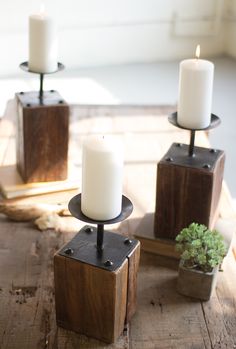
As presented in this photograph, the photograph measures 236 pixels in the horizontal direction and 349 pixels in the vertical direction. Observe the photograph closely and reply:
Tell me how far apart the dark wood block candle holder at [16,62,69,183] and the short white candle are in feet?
0.11

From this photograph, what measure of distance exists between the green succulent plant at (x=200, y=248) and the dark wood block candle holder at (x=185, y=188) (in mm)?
122

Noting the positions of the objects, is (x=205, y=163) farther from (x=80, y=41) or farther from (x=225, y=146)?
(x=80, y=41)

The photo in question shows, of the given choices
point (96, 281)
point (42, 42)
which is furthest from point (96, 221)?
point (42, 42)

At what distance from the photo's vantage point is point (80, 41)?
12.3 feet

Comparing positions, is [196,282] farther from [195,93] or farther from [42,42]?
[42,42]

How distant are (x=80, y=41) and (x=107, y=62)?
227mm

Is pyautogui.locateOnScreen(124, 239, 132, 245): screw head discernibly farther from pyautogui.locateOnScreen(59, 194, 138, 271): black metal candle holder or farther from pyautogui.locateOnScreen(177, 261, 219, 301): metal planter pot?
pyautogui.locateOnScreen(177, 261, 219, 301): metal planter pot

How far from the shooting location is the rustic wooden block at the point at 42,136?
70.1 inches

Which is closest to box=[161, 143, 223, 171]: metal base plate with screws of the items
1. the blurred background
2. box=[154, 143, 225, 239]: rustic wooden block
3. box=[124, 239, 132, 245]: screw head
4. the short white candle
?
box=[154, 143, 225, 239]: rustic wooden block

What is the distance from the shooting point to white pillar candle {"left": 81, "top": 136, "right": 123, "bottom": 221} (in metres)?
1.16

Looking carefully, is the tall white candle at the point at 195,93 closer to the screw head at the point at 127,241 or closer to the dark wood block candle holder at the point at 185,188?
the dark wood block candle holder at the point at 185,188

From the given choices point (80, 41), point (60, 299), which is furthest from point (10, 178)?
point (80, 41)

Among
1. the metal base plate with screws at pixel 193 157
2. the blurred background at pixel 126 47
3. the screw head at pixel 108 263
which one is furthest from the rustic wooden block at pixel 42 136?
the blurred background at pixel 126 47

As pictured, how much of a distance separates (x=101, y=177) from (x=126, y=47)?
2.84 metres
